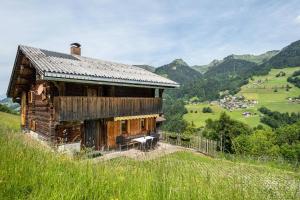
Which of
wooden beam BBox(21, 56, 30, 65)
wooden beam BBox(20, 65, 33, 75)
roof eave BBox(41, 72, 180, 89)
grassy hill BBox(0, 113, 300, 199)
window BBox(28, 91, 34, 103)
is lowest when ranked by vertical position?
grassy hill BBox(0, 113, 300, 199)

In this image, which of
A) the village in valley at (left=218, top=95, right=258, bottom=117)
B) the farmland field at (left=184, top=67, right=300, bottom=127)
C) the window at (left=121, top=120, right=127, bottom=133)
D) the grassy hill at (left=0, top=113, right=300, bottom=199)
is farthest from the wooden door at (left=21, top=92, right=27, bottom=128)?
the village in valley at (left=218, top=95, right=258, bottom=117)

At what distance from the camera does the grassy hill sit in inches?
116

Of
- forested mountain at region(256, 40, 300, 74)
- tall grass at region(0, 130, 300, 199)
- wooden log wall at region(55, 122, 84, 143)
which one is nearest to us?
tall grass at region(0, 130, 300, 199)

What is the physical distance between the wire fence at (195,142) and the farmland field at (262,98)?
61.6 metres

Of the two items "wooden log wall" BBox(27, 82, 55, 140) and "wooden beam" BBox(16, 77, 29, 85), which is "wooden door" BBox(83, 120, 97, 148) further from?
"wooden beam" BBox(16, 77, 29, 85)

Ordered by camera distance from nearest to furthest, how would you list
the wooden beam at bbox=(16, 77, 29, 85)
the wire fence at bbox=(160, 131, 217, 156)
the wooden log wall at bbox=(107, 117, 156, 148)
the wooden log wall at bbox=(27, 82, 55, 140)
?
the wooden log wall at bbox=(27, 82, 55, 140) < the wooden log wall at bbox=(107, 117, 156, 148) < the wooden beam at bbox=(16, 77, 29, 85) < the wire fence at bbox=(160, 131, 217, 156)

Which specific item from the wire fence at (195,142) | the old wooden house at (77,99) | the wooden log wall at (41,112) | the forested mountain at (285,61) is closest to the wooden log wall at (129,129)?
the old wooden house at (77,99)

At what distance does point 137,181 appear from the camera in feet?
11.3

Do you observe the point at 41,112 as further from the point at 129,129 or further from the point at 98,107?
the point at 129,129

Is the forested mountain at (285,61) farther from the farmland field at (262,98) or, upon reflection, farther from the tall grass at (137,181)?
the tall grass at (137,181)

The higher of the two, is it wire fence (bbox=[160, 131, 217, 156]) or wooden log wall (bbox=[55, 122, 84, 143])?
wooden log wall (bbox=[55, 122, 84, 143])

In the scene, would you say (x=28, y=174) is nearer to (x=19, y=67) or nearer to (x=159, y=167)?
(x=159, y=167)

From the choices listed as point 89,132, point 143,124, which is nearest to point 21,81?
point 89,132

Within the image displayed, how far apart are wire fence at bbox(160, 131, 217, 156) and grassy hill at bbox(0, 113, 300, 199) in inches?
784
